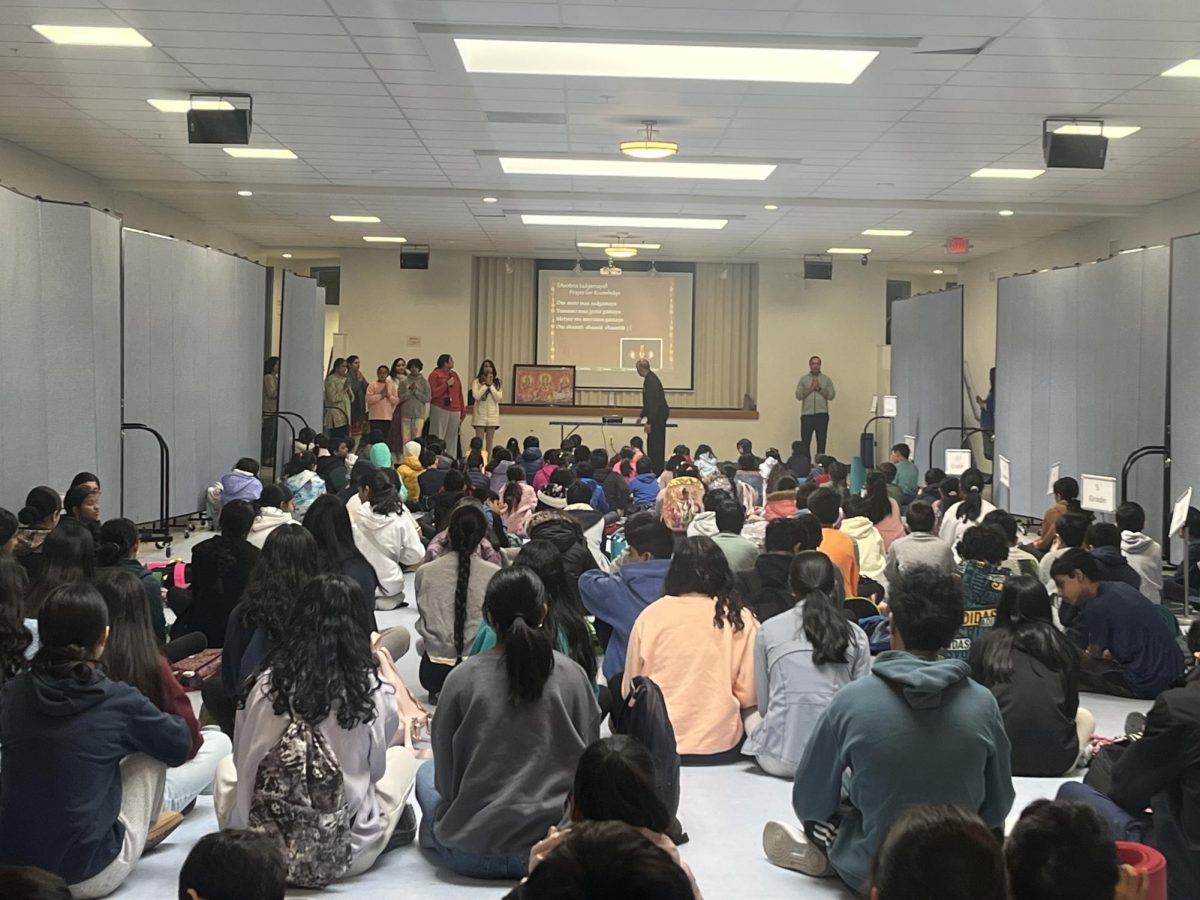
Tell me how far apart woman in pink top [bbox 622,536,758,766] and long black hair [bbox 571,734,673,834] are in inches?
102

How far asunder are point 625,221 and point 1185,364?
8076 millimetres

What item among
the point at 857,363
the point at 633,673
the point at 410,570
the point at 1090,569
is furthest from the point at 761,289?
the point at 633,673

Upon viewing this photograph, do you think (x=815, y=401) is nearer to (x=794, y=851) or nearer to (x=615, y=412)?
(x=615, y=412)

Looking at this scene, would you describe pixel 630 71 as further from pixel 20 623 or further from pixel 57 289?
pixel 20 623

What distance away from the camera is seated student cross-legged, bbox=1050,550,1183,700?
628cm

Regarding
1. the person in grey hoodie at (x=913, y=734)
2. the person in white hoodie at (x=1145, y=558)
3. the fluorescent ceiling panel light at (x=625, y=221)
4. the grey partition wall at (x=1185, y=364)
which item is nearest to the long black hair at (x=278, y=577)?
the person in grey hoodie at (x=913, y=734)

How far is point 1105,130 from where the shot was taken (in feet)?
32.5

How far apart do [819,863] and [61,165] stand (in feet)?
38.3

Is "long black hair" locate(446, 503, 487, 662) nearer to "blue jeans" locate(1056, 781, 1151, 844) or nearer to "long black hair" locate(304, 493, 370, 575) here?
"long black hair" locate(304, 493, 370, 575)

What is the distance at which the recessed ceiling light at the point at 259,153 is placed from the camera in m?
11.7

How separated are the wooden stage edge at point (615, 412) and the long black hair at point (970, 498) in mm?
10490

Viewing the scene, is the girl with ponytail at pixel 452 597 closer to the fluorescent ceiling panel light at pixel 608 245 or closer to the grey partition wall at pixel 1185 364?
the grey partition wall at pixel 1185 364

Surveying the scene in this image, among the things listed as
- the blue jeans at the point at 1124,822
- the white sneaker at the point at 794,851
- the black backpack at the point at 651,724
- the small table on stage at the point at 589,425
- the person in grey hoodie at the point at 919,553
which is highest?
the small table on stage at the point at 589,425

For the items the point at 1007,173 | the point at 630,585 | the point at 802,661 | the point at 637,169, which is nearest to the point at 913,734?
the point at 802,661
